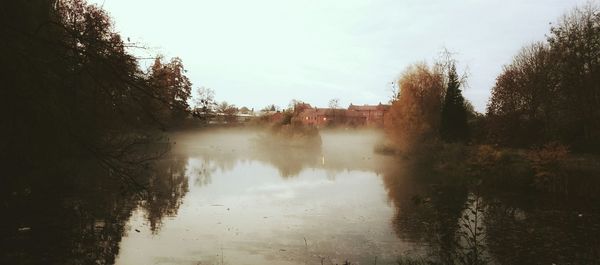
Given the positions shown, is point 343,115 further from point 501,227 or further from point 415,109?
point 501,227

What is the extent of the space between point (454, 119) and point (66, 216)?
30.7 m

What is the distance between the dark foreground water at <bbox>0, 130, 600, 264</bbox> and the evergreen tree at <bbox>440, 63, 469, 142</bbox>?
12693mm

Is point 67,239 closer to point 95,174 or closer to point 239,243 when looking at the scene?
point 239,243

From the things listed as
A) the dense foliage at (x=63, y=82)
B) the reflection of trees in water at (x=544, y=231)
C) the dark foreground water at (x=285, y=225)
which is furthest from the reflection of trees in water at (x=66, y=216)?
the reflection of trees in water at (x=544, y=231)

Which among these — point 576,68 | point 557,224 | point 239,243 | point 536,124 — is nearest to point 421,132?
point 536,124

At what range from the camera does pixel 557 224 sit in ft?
55.2

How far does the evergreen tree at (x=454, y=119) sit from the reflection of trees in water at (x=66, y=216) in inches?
921

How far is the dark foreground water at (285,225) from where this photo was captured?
40.6 ft

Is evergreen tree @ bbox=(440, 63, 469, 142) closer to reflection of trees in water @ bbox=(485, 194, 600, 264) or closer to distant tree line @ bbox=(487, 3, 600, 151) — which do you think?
distant tree line @ bbox=(487, 3, 600, 151)

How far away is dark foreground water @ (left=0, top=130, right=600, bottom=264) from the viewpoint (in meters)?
12.4

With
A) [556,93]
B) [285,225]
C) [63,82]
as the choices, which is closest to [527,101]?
[556,93]

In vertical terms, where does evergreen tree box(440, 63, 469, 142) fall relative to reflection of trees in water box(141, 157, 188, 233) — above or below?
above

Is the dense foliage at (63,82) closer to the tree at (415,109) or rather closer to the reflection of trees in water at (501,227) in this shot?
the reflection of trees in water at (501,227)

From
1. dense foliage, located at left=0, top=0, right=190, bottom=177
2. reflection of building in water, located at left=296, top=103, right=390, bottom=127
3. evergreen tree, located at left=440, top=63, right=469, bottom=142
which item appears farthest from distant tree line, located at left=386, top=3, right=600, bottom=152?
reflection of building in water, located at left=296, top=103, right=390, bottom=127
